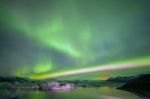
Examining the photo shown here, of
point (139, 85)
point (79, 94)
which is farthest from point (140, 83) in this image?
point (79, 94)

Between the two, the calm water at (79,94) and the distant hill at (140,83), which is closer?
the calm water at (79,94)

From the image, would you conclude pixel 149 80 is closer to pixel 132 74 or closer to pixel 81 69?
pixel 132 74

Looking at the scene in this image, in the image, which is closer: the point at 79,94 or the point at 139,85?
the point at 79,94

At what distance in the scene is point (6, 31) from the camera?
7.01 metres

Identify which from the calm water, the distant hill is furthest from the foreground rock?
the calm water

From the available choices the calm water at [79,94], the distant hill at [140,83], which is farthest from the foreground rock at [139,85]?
the calm water at [79,94]

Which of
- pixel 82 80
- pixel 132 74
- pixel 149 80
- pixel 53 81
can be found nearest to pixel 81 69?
pixel 82 80

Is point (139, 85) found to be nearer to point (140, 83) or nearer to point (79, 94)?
point (140, 83)

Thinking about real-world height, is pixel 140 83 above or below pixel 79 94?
above

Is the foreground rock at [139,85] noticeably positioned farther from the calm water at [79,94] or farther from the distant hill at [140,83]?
the calm water at [79,94]

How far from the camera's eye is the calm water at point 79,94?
239 inches

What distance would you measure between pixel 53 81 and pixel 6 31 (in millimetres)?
1650

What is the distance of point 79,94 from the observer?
6.53 m

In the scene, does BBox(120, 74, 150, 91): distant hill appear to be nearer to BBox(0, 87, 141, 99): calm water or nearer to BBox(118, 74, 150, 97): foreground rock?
BBox(118, 74, 150, 97): foreground rock
